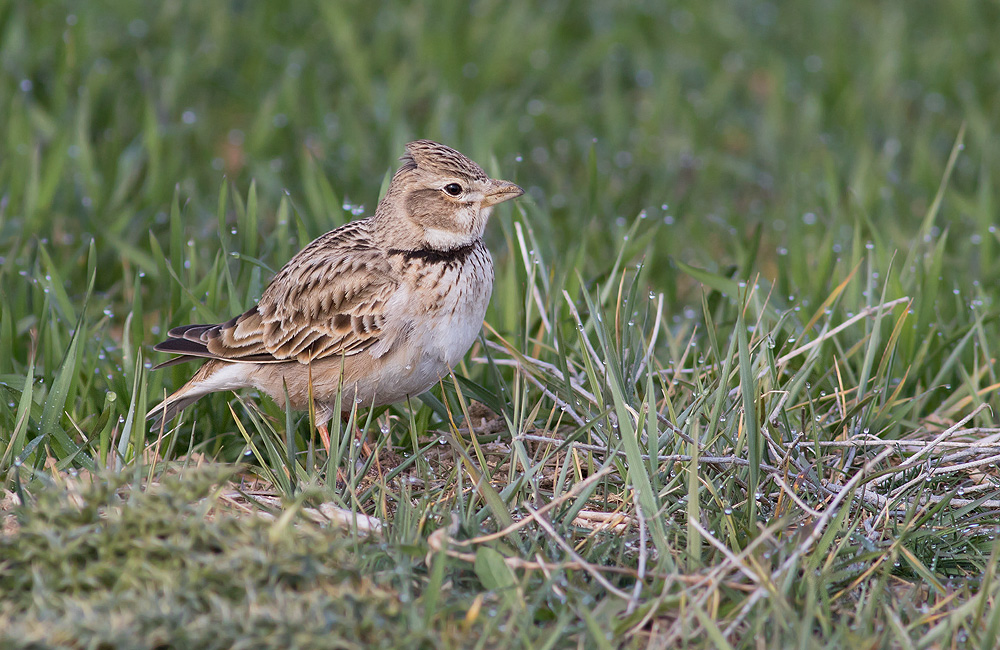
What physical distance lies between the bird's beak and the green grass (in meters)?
0.45

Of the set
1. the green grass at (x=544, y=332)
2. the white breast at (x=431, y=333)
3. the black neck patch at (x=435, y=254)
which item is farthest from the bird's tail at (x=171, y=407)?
the black neck patch at (x=435, y=254)

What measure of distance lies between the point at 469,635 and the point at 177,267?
296cm

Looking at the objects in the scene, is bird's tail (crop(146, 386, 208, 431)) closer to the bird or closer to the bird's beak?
the bird

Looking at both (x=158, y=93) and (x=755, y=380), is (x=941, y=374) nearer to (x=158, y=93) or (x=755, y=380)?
(x=755, y=380)

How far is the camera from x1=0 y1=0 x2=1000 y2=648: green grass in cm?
340

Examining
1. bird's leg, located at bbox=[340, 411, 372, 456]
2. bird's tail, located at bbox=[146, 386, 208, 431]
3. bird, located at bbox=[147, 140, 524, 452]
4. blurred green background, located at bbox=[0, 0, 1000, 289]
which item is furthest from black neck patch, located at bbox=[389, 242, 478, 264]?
blurred green background, located at bbox=[0, 0, 1000, 289]

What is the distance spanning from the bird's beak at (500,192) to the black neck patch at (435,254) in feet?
0.78

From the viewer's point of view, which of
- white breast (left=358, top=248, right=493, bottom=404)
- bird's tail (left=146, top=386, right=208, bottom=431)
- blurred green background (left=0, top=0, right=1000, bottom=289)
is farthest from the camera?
blurred green background (left=0, top=0, right=1000, bottom=289)

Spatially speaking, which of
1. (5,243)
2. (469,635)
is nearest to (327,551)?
(469,635)

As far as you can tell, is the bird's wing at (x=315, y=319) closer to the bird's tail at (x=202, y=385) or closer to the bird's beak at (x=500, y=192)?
the bird's tail at (x=202, y=385)

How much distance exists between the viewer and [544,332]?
18.1 feet

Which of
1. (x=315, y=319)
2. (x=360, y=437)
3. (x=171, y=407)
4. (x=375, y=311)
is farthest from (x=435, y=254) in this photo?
(x=171, y=407)

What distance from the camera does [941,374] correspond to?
5.17 meters

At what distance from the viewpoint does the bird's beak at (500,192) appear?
16.2 feet
